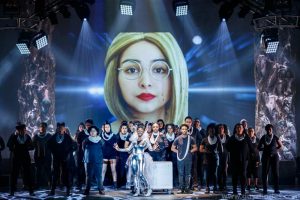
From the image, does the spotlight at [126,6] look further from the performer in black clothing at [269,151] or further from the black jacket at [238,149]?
the performer in black clothing at [269,151]

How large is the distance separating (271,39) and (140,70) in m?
4.39

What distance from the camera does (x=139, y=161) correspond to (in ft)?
36.1

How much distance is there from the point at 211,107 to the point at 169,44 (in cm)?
246

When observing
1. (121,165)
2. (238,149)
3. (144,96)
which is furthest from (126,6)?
(238,149)

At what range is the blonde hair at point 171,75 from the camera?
15.7 m

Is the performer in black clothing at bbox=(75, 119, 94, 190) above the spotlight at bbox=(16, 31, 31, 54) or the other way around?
the other way around

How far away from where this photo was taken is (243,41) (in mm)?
15727

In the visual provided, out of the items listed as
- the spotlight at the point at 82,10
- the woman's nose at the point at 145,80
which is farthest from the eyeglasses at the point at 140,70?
the spotlight at the point at 82,10

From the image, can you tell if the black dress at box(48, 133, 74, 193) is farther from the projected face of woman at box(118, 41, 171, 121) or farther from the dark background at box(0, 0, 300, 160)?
the projected face of woman at box(118, 41, 171, 121)

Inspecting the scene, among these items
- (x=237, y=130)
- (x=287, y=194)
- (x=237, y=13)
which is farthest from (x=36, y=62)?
(x=287, y=194)

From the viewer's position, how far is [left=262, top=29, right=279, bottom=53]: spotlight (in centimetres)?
1358

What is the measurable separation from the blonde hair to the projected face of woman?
0.14 m

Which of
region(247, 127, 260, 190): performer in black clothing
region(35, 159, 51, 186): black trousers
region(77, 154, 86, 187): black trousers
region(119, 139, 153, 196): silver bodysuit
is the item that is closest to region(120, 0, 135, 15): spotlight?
region(77, 154, 86, 187): black trousers

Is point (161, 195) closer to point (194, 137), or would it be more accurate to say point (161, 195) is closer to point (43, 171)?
point (194, 137)
